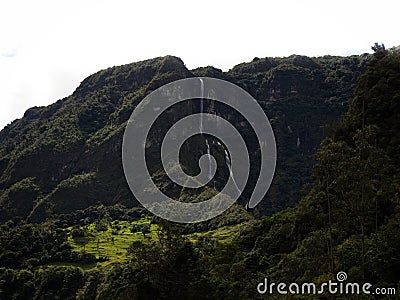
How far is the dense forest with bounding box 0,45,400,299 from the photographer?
2372cm

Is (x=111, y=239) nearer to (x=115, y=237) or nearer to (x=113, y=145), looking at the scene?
(x=115, y=237)

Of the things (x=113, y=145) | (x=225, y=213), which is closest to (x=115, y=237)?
(x=225, y=213)

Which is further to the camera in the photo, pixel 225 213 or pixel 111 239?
pixel 225 213

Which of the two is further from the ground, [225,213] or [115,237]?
[225,213]

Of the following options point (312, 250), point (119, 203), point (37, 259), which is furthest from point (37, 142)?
point (312, 250)

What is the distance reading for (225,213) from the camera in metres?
107

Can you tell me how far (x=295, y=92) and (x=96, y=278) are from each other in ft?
461

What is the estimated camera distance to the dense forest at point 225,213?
2372 centimetres

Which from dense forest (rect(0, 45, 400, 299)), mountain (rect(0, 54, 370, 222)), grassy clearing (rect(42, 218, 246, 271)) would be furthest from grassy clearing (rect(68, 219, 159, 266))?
mountain (rect(0, 54, 370, 222))

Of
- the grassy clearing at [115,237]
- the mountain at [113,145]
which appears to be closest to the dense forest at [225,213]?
the grassy clearing at [115,237]

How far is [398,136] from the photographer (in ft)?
116

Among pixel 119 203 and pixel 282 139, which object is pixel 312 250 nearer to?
pixel 119 203

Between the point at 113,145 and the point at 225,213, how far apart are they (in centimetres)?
6122

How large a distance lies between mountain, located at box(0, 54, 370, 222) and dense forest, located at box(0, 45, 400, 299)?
0.48 metres
